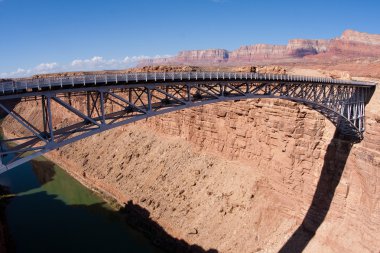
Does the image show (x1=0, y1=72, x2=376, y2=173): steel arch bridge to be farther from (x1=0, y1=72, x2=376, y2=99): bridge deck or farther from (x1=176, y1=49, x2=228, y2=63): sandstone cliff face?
(x1=176, y1=49, x2=228, y2=63): sandstone cliff face

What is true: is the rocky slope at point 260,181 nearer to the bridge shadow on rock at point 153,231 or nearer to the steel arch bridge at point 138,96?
the bridge shadow on rock at point 153,231

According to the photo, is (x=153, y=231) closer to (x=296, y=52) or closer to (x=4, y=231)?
(x=4, y=231)

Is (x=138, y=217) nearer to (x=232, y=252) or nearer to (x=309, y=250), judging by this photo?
(x=232, y=252)

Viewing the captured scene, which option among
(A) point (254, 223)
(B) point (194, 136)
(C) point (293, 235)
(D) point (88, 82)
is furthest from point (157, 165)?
(D) point (88, 82)

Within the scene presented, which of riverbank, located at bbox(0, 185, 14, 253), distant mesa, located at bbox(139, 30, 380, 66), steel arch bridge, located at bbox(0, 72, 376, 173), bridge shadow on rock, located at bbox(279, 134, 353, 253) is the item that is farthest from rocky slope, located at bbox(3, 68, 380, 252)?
distant mesa, located at bbox(139, 30, 380, 66)

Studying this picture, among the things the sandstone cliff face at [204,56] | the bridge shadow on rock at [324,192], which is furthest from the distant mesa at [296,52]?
the bridge shadow on rock at [324,192]

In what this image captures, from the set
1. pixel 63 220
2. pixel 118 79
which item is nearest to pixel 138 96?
pixel 118 79

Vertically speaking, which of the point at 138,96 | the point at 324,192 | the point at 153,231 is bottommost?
the point at 153,231
